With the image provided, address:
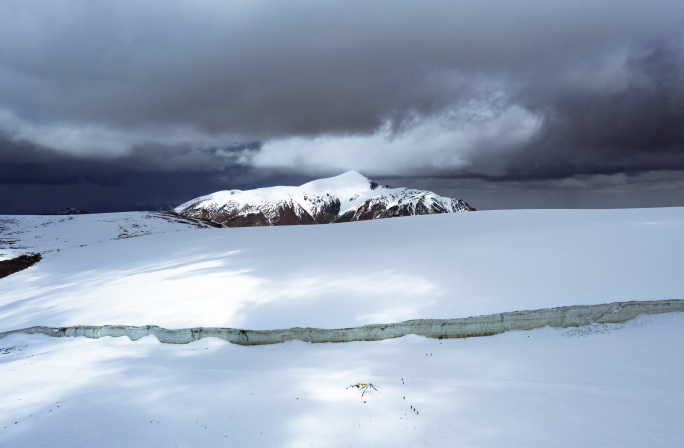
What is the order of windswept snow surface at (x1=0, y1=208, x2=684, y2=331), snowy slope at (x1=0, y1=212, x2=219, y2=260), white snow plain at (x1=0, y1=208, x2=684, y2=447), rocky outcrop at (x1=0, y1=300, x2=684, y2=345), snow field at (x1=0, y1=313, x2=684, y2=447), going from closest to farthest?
snow field at (x1=0, y1=313, x2=684, y2=447) < white snow plain at (x1=0, y1=208, x2=684, y2=447) < rocky outcrop at (x1=0, y1=300, x2=684, y2=345) < windswept snow surface at (x1=0, y1=208, x2=684, y2=331) < snowy slope at (x1=0, y1=212, x2=219, y2=260)

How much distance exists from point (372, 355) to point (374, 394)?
4.27 metres

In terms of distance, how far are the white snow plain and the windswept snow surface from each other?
6.4 inches

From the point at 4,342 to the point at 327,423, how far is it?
84.0 feet

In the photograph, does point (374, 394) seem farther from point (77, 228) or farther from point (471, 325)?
point (77, 228)

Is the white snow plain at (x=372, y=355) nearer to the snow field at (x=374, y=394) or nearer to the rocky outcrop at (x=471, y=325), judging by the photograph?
the snow field at (x=374, y=394)

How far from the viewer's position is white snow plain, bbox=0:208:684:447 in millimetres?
10289

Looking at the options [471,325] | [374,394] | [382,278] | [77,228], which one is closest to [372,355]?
[374,394]

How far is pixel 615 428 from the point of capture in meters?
9.49

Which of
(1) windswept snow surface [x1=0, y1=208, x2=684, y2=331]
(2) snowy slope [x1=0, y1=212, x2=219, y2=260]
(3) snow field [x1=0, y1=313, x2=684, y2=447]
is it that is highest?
(2) snowy slope [x1=0, y1=212, x2=219, y2=260]

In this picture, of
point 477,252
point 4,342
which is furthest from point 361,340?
point 4,342

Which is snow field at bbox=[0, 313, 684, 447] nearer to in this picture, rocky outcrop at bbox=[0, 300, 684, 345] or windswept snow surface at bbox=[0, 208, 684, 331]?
rocky outcrop at bbox=[0, 300, 684, 345]

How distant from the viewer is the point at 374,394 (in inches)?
478

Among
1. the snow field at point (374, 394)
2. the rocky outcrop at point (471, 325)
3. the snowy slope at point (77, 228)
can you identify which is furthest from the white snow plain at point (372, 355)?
the snowy slope at point (77, 228)

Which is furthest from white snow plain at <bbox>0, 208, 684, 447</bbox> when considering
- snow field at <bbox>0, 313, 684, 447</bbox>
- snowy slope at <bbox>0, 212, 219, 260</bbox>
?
snowy slope at <bbox>0, 212, 219, 260</bbox>
